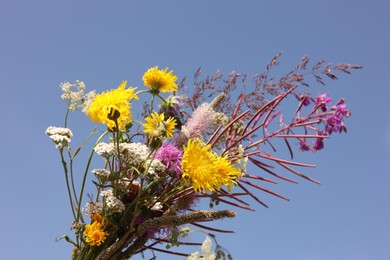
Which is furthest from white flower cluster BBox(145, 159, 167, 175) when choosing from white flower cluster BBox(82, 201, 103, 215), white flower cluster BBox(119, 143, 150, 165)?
white flower cluster BBox(82, 201, 103, 215)

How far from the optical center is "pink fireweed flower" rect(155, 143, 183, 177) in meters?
1.01

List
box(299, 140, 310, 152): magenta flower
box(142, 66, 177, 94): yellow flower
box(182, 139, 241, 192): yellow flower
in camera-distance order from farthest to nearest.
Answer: box(299, 140, 310, 152): magenta flower, box(142, 66, 177, 94): yellow flower, box(182, 139, 241, 192): yellow flower

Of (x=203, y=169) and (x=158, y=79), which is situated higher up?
(x=158, y=79)

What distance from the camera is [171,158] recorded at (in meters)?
1.01

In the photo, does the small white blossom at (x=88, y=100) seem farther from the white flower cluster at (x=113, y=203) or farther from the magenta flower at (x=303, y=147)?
the magenta flower at (x=303, y=147)

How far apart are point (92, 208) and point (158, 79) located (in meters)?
0.28

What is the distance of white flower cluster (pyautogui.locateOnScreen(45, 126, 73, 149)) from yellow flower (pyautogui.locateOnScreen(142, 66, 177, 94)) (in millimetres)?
185

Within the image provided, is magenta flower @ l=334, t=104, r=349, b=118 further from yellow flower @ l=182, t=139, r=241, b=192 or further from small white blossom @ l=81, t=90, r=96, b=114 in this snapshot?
small white blossom @ l=81, t=90, r=96, b=114

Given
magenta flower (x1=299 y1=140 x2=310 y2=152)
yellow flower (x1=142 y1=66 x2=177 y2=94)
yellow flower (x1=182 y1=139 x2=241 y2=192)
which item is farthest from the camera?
magenta flower (x1=299 y1=140 x2=310 y2=152)

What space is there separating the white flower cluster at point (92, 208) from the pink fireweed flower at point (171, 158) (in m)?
0.15

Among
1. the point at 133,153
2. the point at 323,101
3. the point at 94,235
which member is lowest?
the point at 94,235

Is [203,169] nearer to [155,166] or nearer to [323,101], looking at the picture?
[155,166]

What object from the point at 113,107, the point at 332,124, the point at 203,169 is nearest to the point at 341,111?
the point at 332,124

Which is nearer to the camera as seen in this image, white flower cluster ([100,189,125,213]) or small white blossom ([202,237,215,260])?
white flower cluster ([100,189,125,213])
